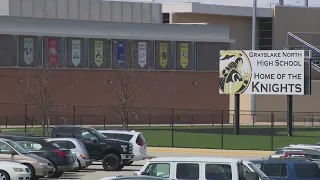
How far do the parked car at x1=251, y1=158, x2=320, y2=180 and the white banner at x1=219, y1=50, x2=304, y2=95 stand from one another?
30.6m

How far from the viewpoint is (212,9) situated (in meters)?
79.1

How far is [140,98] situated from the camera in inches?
→ 2628

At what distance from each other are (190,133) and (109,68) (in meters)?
13.5

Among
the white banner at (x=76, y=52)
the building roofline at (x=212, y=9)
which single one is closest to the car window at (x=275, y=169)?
the white banner at (x=76, y=52)

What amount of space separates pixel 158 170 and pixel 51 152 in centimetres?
953

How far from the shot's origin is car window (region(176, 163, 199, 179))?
18078mm

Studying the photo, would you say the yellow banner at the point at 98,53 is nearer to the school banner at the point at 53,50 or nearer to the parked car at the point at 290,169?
the school banner at the point at 53,50

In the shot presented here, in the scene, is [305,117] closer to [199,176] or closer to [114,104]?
[114,104]

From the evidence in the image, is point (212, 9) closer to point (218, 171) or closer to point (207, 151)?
point (207, 151)

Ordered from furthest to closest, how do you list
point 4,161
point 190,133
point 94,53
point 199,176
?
point 94,53, point 190,133, point 4,161, point 199,176

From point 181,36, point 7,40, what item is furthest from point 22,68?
point 181,36

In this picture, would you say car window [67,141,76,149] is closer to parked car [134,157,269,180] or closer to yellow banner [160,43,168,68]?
parked car [134,157,269,180]

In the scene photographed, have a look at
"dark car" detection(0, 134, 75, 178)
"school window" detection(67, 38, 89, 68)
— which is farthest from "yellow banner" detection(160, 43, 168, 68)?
"dark car" detection(0, 134, 75, 178)

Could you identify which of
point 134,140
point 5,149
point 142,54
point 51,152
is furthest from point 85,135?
point 142,54
